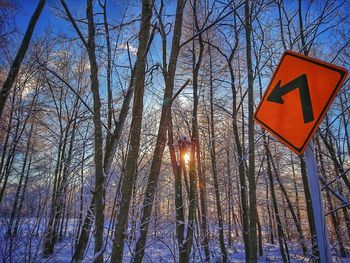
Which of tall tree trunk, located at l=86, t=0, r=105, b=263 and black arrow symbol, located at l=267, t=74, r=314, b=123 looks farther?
A: tall tree trunk, located at l=86, t=0, r=105, b=263

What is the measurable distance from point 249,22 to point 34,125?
1284cm

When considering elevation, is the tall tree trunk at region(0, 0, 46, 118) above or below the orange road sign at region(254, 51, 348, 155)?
above

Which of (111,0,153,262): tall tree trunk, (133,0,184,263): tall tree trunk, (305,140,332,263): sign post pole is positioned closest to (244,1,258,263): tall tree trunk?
(133,0,184,263): tall tree trunk

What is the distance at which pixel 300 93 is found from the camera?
134 centimetres

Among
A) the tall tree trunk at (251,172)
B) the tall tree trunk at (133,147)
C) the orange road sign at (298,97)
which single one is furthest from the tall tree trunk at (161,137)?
the tall tree trunk at (251,172)

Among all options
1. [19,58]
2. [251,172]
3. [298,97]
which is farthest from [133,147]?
[19,58]

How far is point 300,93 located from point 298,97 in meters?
0.03

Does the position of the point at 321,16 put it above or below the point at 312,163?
above

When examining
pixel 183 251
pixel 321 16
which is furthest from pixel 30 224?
pixel 321 16

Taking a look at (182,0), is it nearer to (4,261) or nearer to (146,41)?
(146,41)

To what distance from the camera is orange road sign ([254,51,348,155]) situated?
1.23 metres

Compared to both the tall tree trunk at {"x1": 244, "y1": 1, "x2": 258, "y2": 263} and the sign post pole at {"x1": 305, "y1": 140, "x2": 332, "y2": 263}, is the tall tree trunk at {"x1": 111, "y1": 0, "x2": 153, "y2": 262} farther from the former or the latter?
the tall tree trunk at {"x1": 244, "y1": 1, "x2": 258, "y2": 263}

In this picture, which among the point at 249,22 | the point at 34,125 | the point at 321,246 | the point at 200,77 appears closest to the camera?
the point at 321,246

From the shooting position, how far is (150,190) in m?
2.76
